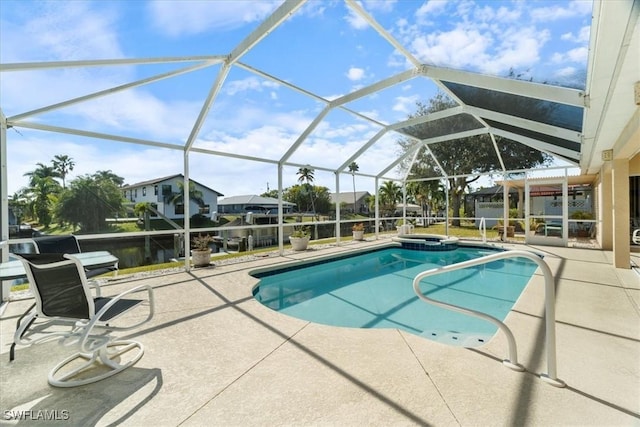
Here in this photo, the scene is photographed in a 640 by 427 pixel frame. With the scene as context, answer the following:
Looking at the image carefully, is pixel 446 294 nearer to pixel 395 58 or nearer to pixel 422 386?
pixel 422 386

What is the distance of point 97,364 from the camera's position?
2576 mm

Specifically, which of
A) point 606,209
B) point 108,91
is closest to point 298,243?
point 108,91

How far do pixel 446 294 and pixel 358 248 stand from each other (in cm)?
404

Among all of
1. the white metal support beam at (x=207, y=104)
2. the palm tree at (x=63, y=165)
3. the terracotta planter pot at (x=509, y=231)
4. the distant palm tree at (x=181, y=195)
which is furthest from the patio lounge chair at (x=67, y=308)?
the terracotta planter pot at (x=509, y=231)

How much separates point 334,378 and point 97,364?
2104 millimetres

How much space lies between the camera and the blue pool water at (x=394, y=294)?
4.20 meters

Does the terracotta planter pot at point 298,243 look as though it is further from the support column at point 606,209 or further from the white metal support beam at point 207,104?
the support column at point 606,209

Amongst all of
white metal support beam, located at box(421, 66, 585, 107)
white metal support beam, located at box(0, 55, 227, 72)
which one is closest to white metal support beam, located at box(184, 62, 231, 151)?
white metal support beam, located at box(0, 55, 227, 72)

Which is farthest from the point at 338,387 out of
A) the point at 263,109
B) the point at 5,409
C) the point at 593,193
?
the point at 593,193

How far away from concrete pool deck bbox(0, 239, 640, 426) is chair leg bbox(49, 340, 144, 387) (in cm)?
7

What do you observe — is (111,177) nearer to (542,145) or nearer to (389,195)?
(542,145)

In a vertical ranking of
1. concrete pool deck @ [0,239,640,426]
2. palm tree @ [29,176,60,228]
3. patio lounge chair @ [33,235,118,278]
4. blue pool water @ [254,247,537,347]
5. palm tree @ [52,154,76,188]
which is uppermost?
palm tree @ [52,154,76,188]

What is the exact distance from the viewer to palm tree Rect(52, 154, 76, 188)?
630 cm

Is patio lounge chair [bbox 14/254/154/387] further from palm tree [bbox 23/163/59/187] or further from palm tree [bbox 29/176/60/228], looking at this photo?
palm tree [bbox 23/163/59/187]
